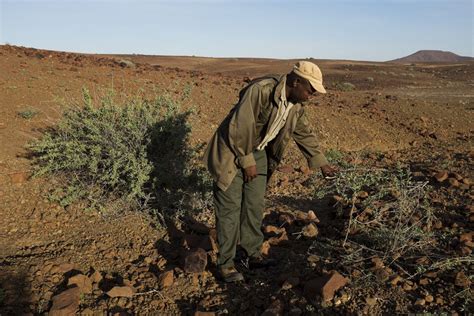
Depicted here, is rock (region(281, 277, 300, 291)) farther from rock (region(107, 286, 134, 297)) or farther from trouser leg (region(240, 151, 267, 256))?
rock (region(107, 286, 134, 297))

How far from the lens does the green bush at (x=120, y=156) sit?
4344 millimetres

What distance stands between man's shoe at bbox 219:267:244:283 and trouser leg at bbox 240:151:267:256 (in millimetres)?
310

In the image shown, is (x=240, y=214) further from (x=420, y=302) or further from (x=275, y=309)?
(x=420, y=302)

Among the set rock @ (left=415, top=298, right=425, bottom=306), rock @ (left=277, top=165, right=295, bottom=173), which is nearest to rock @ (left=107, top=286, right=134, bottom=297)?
rock @ (left=415, top=298, right=425, bottom=306)

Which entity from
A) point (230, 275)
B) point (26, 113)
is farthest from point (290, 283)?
point (26, 113)

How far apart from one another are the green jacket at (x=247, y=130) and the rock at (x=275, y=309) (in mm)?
820

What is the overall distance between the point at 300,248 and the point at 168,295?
3.97 ft

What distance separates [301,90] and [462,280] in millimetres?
1486

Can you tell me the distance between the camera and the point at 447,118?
9391mm

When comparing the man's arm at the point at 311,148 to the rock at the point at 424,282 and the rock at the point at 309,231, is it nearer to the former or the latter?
the rock at the point at 309,231

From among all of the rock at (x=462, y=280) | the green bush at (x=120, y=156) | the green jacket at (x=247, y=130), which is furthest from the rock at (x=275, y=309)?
the green bush at (x=120, y=156)

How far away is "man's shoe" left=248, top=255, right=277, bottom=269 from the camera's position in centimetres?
350

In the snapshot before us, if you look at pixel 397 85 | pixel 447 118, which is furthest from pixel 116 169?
pixel 397 85

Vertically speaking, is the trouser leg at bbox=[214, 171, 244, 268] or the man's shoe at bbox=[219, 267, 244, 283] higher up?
the trouser leg at bbox=[214, 171, 244, 268]
